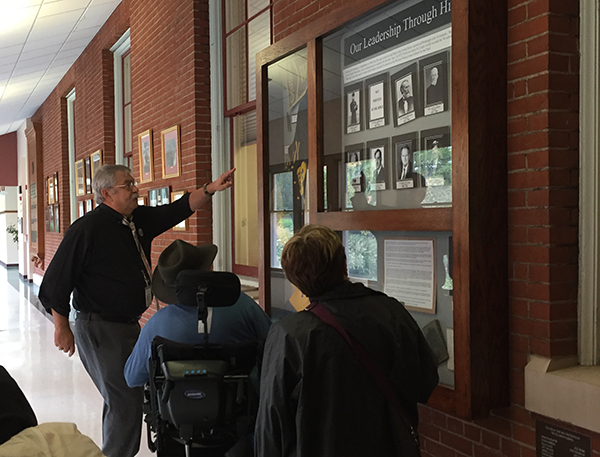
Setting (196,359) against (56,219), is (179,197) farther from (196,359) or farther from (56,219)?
(56,219)

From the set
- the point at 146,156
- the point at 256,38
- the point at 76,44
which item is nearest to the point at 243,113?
the point at 256,38

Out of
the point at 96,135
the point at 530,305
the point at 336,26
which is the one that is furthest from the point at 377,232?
the point at 96,135

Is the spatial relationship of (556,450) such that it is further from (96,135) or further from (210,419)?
(96,135)

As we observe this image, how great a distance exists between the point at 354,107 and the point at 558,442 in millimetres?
1698

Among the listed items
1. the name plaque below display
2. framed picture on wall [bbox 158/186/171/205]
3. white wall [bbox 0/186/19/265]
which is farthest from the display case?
white wall [bbox 0/186/19/265]

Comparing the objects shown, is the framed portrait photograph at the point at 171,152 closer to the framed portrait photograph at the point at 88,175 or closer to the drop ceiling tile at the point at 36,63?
the framed portrait photograph at the point at 88,175

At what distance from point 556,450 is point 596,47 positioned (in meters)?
1.44

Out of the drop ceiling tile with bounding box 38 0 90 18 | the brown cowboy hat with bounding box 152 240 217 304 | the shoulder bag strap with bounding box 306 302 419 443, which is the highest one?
the drop ceiling tile with bounding box 38 0 90 18

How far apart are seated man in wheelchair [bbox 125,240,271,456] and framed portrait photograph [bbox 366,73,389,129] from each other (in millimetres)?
1017

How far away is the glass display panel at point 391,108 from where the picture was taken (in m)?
2.34

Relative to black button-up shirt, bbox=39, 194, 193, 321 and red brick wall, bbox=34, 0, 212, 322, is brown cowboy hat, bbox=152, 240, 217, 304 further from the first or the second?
red brick wall, bbox=34, 0, 212, 322

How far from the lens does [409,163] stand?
2492 millimetres

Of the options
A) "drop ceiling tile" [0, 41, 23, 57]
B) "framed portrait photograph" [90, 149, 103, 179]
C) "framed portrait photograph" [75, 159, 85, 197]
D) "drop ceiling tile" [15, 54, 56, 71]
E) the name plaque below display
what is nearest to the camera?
the name plaque below display

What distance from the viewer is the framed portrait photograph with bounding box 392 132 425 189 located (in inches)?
96.7
